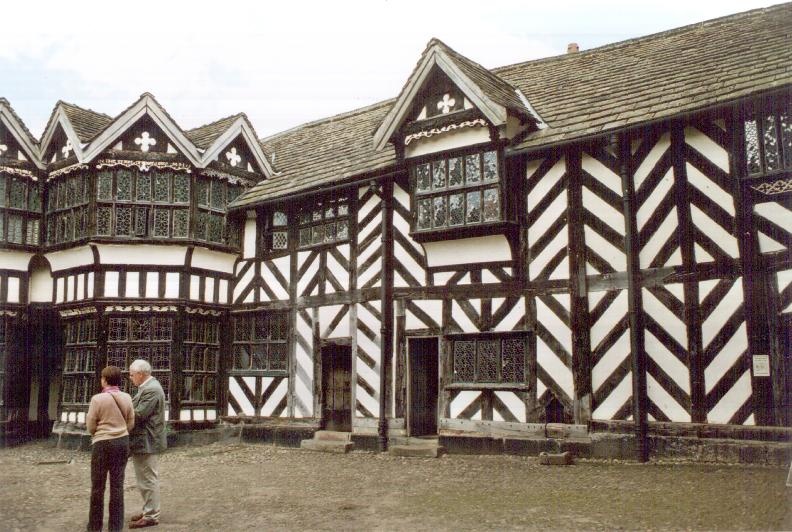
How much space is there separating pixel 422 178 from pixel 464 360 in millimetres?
3564

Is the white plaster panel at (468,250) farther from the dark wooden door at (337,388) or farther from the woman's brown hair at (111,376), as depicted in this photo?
the woman's brown hair at (111,376)

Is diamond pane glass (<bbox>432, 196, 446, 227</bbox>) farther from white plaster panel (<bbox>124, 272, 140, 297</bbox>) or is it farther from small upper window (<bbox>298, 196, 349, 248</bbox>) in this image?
white plaster panel (<bbox>124, 272, 140, 297</bbox>)

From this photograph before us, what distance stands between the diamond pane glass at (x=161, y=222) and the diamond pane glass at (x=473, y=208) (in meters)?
7.04

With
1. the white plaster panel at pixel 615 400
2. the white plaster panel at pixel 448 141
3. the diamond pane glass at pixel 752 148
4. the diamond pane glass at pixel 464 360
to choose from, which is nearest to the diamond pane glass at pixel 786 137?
the diamond pane glass at pixel 752 148

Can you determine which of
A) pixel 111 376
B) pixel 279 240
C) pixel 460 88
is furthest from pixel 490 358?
pixel 111 376

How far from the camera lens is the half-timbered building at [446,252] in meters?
11.0

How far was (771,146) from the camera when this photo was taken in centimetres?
1068

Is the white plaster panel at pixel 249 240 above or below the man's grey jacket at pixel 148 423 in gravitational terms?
above

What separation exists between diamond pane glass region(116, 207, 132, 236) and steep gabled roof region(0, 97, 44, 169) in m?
2.95

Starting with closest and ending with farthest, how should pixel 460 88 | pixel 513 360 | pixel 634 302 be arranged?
pixel 634 302 < pixel 513 360 < pixel 460 88

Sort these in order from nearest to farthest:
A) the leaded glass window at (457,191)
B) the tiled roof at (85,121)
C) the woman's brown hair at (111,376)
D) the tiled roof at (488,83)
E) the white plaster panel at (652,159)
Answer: the woman's brown hair at (111,376) < the white plaster panel at (652,159) < the tiled roof at (488,83) < the leaded glass window at (457,191) < the tiled roof at (85,121)

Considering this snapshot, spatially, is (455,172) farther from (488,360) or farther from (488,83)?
(488,360)

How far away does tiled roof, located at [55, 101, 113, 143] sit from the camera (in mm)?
16344

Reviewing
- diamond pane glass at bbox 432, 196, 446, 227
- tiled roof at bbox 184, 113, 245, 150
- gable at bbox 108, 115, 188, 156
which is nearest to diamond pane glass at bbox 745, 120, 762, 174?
diamond pane glass at bbox 432, 196, 446, 227
